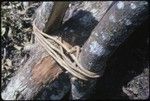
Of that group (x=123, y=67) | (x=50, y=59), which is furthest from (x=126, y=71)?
(x=50, y=59)

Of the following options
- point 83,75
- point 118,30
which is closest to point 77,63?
point 83,75

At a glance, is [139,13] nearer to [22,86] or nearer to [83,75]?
[83,75]

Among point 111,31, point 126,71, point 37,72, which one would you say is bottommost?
point 126,71

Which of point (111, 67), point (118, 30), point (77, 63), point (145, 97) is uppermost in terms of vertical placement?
point (118, 30)

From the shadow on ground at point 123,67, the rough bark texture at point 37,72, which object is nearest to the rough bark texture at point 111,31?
the rough bark texture at point 37,72

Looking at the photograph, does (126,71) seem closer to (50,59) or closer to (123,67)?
(123,67)

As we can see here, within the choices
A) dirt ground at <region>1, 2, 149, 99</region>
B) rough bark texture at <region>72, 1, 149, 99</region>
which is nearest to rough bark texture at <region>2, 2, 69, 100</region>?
rough bark texture at <region>72, 1, 149, 99</region>

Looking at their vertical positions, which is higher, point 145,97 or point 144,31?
point 144,31

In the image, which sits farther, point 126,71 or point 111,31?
point 126,71
